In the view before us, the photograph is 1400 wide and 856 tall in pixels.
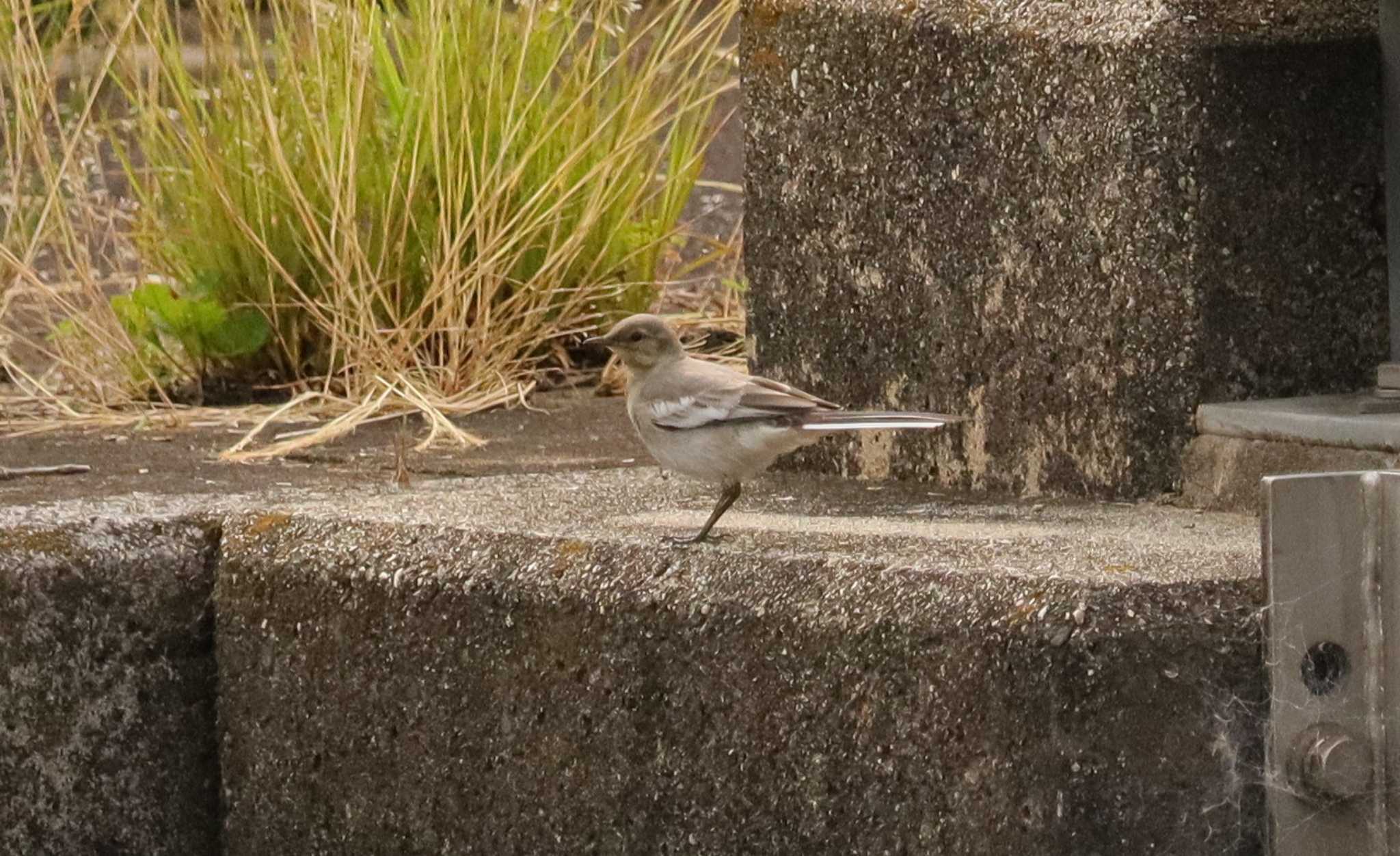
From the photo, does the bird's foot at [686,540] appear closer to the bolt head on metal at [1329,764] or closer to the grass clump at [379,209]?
the bolt head on metal at [1329,764]

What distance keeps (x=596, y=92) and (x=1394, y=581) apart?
10.5 feet

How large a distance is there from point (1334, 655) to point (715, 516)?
83cm

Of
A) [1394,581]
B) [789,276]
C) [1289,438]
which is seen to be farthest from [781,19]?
[1394,581]

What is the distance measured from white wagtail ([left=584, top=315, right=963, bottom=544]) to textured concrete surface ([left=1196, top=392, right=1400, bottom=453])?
386 mm

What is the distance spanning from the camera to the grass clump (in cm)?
475

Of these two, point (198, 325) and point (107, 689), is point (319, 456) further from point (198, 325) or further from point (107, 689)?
point (107, 689)

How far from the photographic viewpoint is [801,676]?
2535mm

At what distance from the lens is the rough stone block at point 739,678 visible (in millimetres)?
2324

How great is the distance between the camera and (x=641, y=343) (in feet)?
10.8

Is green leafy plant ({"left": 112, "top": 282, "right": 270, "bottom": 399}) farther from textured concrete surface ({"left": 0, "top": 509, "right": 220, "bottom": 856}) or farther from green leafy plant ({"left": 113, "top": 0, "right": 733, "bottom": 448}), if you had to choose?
textured concrete surface ({"left": 0, "top": 509, "right": 220, "bottom": 856})

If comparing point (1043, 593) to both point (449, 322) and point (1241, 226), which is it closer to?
point (1241, 226)

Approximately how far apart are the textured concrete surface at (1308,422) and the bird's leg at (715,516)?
2.14ft

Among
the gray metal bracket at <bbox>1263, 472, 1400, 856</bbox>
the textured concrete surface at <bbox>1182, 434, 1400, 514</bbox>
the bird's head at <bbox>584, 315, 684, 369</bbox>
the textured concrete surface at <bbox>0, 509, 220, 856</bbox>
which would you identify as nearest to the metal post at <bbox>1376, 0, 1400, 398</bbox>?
the textured concrete surface at <bbox>1182, 434, 1400, 514</bbox>

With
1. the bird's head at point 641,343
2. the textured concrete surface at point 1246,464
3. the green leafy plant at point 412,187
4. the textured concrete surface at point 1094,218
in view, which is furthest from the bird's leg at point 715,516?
the green leafy plant at point 412,187
